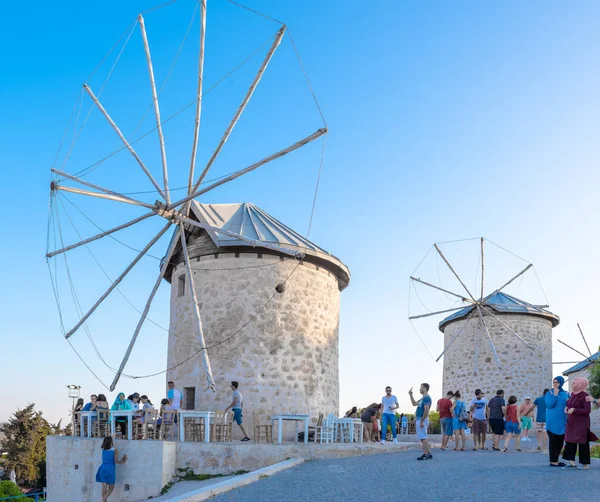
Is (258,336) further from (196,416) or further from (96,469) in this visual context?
(96,469)

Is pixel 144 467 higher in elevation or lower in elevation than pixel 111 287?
lower

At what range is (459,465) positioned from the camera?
375 inches

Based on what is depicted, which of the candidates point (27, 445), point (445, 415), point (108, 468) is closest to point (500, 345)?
point (445, 415)

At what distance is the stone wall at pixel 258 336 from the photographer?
14445mm

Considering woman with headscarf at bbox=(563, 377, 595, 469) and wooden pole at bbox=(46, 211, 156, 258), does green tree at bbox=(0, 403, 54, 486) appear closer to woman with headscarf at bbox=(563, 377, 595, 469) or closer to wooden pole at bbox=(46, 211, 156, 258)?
wooden pole at bbox=(46, 211, 156, 258)

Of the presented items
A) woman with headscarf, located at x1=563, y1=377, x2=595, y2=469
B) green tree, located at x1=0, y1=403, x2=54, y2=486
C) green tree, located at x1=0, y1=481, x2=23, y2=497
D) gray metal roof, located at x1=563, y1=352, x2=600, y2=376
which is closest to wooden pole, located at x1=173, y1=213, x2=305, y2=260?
woman with headscarf, located at x1=563, y1=377, x2=595, y2=469

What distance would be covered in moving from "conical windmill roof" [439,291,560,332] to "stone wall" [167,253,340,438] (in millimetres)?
12892

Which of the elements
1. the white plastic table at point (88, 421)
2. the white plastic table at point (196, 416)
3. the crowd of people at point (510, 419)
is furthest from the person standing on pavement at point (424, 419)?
the white plastic table at point (88, 421)

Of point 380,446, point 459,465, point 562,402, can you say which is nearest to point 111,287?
point 380,446

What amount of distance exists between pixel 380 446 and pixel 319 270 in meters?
4.90

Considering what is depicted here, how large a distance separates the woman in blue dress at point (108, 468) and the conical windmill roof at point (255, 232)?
18.1 ft

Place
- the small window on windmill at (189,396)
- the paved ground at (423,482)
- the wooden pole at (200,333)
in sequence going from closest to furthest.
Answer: the paved ground at (423,482) → the wooden pole at (200,333) → the small window on windmill at (189,396)

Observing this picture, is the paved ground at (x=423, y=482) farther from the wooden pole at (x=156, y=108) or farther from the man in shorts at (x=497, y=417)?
the wooden pole at (x=156, y=108)

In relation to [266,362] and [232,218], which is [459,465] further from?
[232,218]
